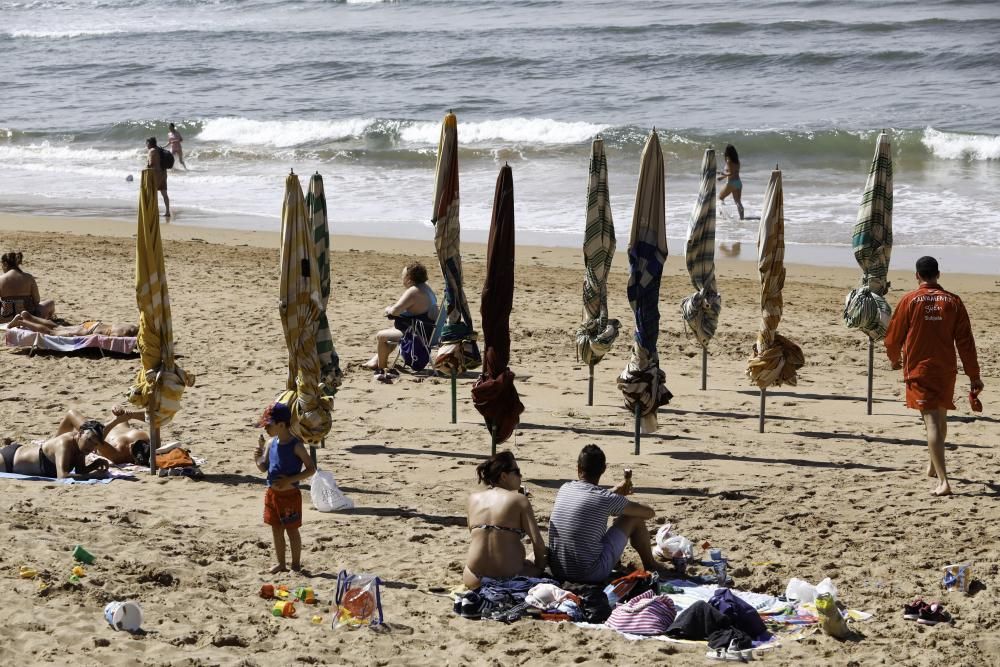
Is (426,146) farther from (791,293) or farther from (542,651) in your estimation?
(542,651)

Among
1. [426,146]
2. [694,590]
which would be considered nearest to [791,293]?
[694,590]

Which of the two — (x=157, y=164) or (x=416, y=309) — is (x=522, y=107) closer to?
(x=157, y=164)

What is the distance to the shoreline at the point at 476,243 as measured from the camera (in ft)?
56.5

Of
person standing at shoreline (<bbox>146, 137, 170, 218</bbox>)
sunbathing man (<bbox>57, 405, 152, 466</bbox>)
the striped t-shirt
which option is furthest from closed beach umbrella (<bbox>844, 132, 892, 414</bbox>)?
person standing at shoreline (<bbox>146, 137, 170, 218</bbox>)

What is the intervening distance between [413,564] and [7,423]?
467 centimetres

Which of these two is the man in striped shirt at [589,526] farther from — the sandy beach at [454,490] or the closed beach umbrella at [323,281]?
the closed beach umbrella at [323,281]

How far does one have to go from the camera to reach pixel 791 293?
15.3 m

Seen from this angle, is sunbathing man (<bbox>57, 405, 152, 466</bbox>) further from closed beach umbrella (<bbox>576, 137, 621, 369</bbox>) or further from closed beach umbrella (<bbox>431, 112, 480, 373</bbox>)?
closed beach umbrella (<bbox>576, 137, 621, 369</bbox>)

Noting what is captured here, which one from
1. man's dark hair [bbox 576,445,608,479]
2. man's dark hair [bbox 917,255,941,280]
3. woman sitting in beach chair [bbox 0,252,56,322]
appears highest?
man's dark hair [bbox 917,255,941,280]

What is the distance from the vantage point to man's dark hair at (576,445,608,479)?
7059mm

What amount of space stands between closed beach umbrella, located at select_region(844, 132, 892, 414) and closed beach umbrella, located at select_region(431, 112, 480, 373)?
3267 mm

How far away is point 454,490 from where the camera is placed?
9008 millimetres

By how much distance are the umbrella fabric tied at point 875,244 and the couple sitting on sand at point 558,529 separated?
13.4ft

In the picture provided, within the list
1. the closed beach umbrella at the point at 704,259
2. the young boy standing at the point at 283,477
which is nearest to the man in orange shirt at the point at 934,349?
the closed beach umbrella at the point at 704,259
